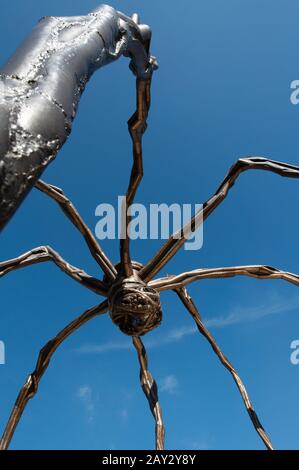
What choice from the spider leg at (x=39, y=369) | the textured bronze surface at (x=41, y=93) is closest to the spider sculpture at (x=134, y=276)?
the spider leg at (x=39, y=369)

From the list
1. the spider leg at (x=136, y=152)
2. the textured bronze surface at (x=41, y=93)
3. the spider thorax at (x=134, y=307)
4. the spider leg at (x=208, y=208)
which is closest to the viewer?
the textured bronze surface at (x=41, y=93)

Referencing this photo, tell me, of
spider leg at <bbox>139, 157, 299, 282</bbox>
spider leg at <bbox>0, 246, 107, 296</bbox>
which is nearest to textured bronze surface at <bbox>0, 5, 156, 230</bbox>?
spider leg at <bbox>139, 157, 299, 282</bbox>

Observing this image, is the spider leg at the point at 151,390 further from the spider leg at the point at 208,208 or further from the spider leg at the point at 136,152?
the spider leg at the point at 136,152

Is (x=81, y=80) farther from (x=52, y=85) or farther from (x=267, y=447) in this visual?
(x=267, y=447)

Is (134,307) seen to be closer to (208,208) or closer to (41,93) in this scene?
(208,208)
